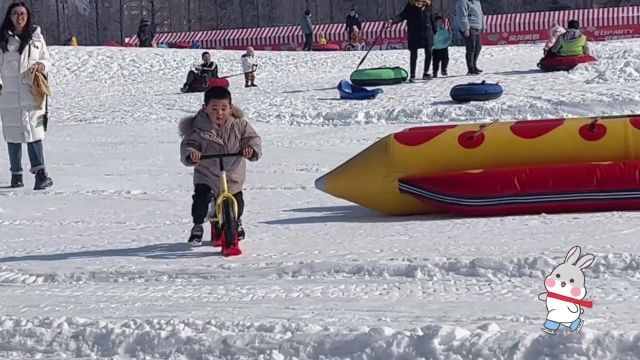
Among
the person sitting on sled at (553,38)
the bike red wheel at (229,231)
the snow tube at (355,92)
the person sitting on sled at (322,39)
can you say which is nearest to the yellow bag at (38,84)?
the bike red wheel at (229,231)

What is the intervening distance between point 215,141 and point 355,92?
9756 millimetres

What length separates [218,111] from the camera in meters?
5.97

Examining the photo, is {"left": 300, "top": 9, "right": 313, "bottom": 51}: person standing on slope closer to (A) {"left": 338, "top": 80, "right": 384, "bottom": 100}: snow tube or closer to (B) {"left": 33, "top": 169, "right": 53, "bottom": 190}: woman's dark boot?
(A) {"left": 338, "top": 80, "right": 384, "bottom": 100}: snow tube

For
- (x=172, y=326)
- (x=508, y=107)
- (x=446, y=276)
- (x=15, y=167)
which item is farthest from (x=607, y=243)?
(x=508, y=107)

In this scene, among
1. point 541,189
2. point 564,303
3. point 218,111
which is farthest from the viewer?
point 541,189

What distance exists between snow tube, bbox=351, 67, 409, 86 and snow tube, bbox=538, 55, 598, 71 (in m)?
2.40

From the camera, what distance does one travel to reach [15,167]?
937 centimetres

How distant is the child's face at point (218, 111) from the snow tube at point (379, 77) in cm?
1055

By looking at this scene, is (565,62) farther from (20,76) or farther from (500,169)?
(500,169)

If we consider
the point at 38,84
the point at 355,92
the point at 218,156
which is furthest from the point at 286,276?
the point at 355,92

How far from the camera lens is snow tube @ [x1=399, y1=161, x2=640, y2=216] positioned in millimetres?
6352

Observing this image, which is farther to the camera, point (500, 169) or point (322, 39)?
point (322, 39)

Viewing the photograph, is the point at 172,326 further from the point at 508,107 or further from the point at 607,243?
the point at 508,107

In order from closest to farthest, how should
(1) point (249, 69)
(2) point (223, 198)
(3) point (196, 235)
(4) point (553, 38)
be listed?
(2) point (223, 198) < (3) point (196, 235) < (4) point (553, 38) < (1) point (249, 69)
